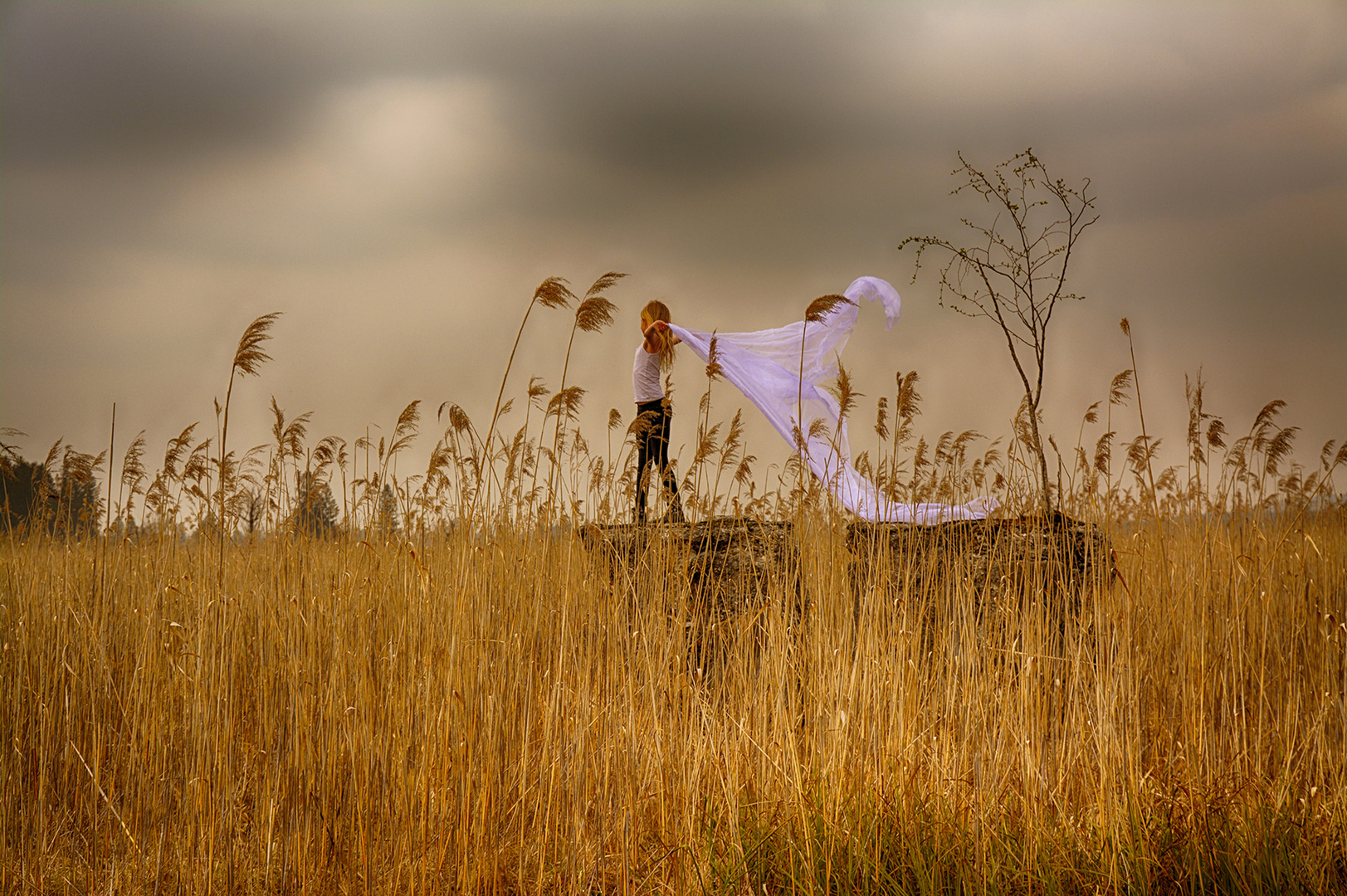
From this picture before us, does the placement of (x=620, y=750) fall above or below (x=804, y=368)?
below

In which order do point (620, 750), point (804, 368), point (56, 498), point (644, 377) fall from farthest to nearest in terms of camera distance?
point (644, 377)
point (804, 368)
point (56, 498)
point (620, 750)

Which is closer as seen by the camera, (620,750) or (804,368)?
(620,750)

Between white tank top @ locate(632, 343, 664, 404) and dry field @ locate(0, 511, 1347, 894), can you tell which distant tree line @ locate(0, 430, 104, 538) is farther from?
white tank top @ locate(632, 343, 664, 404)

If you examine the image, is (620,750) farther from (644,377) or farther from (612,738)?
(644,377)

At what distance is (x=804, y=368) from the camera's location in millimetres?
5441

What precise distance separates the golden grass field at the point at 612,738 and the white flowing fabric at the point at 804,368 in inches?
56.7

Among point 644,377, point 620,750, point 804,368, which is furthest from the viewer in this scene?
point 644,377

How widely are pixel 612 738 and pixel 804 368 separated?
337 centimetres

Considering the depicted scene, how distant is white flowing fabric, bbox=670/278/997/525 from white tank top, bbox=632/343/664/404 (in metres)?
0.58

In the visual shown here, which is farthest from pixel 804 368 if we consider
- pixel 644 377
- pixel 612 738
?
pixel 612 738

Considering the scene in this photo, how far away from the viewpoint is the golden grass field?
7.47 feet

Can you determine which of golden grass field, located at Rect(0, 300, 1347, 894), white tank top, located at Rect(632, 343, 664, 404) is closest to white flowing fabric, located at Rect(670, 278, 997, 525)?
white tank top, located at Rect(632, 343, 664, 404)

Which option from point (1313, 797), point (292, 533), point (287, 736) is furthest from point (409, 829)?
point (1313, 797)

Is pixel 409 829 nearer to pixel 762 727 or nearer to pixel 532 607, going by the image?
pixel 532 607
